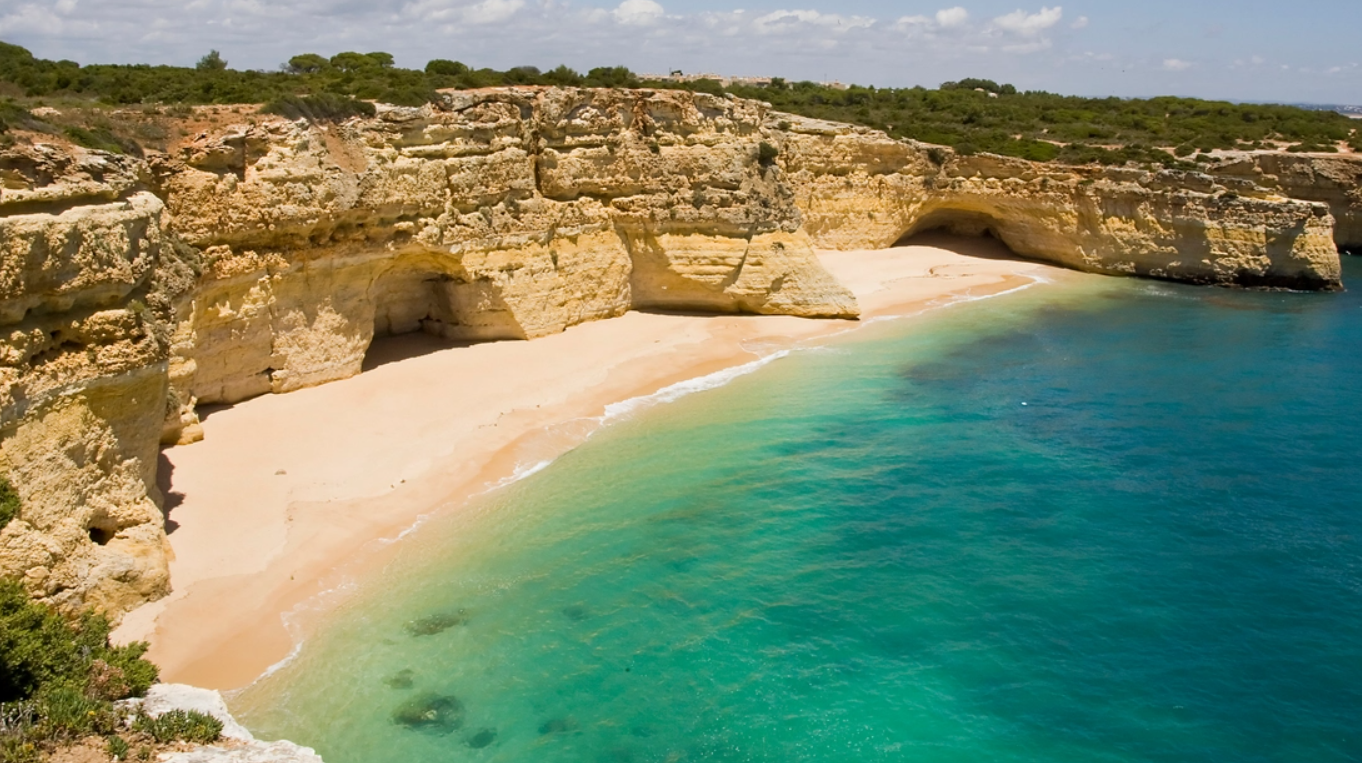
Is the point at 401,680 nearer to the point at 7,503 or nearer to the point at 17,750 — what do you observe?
the point at 17,750

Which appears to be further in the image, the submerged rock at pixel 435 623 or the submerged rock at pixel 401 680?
the submerged rock at pixel 435 623

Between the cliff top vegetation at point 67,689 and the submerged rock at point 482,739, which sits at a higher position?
the cliff top vegetation at point 67,689

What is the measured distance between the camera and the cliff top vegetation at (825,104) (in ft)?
79.1

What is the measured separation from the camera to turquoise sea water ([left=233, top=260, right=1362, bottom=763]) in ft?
43.0

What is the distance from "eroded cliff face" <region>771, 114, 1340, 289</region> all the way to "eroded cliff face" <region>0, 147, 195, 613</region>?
3062cm

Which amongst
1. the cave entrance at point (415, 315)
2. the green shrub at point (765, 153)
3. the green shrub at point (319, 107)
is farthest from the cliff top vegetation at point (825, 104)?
the cave entrance at point (415, 315)

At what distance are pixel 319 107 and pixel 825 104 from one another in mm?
35271

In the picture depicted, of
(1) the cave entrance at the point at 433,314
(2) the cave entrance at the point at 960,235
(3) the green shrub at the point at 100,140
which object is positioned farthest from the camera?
(2) the cave entrance at the point at 960,235

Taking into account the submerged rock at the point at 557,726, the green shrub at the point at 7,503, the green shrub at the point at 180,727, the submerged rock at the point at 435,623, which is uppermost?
the green shrub at the point at 7,503

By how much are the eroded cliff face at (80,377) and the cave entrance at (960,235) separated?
121 ft

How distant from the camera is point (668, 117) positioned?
31.8 metres

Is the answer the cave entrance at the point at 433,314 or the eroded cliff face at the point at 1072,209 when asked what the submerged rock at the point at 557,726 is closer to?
the cave entrance at the point at 433,314

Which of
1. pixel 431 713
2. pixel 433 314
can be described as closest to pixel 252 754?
pixel 431 713

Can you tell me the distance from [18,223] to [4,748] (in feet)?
25.3
